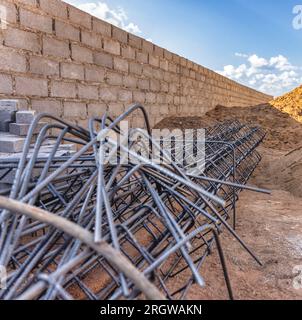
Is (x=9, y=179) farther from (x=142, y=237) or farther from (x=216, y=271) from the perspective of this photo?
(x=216, y=271)

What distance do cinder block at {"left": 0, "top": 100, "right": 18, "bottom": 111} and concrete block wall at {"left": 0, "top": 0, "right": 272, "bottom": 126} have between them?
21cm

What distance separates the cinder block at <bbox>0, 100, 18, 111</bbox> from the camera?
353cm

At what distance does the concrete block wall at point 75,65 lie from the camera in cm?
390

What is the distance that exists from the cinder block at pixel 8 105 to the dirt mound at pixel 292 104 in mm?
10342

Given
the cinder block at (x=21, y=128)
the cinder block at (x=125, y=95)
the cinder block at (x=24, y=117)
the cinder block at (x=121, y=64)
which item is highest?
the cinder block at (x=121, y=64)

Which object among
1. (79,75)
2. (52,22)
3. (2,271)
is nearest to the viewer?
(2,271)

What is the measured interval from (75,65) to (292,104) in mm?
10105

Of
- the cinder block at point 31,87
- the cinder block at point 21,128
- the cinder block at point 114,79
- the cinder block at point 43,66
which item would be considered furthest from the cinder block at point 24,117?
the cinder block at point 114,79

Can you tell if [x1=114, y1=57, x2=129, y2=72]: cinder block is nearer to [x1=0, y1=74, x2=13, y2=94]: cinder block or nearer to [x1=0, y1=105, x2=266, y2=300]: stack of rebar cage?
[x1=0, y1=74, x2=13, y2=94]: cinder block

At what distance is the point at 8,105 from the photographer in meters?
3.55

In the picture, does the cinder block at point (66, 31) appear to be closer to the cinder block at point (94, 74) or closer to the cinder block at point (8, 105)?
the cinder block at point (94, 74)

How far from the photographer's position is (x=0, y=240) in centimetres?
125

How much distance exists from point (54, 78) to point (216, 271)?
3.35 m
